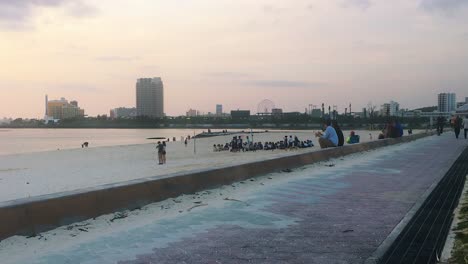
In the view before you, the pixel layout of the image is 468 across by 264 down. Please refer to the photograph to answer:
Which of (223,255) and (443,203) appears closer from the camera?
(223,255)

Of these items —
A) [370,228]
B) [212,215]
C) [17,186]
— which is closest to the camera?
[370,228]

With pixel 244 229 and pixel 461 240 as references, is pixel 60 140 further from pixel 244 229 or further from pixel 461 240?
pixel 461 240

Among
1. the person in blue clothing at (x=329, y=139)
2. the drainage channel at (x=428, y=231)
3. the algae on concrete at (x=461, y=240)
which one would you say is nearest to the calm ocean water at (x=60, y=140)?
the person in blue clothing at (x=329, y=139)

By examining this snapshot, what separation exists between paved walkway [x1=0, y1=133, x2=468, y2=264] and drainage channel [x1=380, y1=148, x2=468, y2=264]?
23 cm

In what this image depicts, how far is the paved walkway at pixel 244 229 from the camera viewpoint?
4.08 meters

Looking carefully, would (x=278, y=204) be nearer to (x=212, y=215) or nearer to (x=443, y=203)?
(x=212, y=215)

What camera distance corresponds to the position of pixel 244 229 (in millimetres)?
5020

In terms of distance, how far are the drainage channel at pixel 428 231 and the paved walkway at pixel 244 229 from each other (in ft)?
0.77

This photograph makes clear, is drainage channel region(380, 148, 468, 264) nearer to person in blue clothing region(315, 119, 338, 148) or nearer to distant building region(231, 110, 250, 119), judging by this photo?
person in blue clothing region(315, 119, 338, 148)

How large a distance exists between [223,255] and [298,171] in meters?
6.46

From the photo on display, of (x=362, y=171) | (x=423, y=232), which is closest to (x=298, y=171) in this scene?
(x=362, y=171)

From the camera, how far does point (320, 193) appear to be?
24.3ft

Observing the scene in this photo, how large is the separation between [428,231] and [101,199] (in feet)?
12.1

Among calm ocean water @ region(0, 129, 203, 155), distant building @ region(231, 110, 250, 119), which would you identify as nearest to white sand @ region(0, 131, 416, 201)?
calm ocean water @ region(0, 129, 203, 155)
